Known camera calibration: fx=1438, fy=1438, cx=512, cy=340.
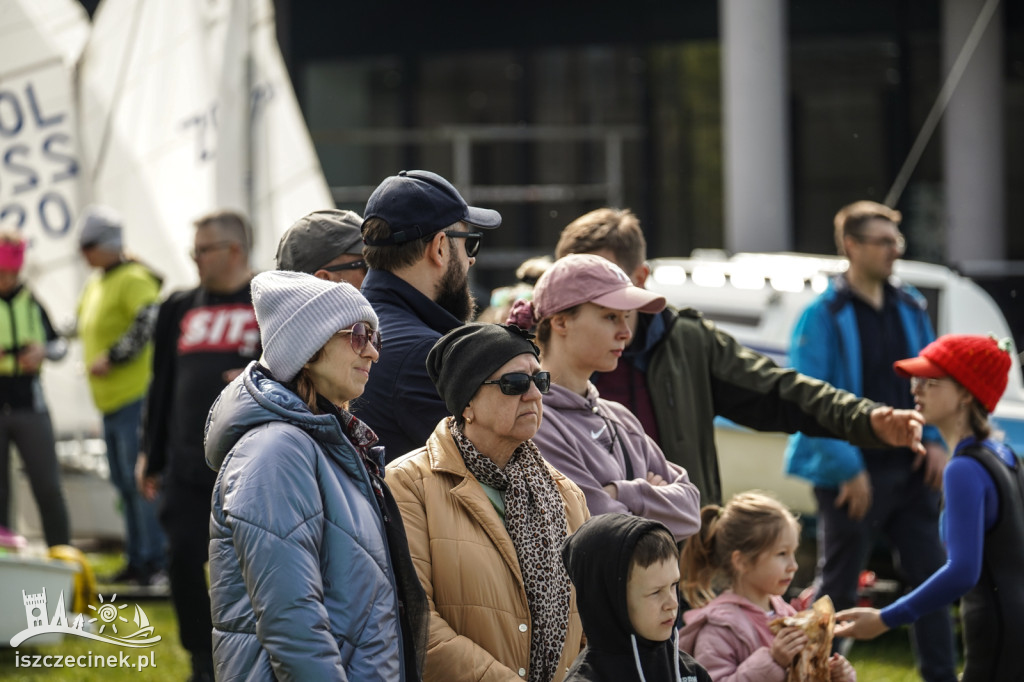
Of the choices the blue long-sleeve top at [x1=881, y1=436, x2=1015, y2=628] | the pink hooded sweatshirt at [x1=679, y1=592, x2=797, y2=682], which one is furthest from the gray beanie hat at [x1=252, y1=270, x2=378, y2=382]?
the blue long-sleeve top at [x1=881, y1=436, x2=1015, y2=628]

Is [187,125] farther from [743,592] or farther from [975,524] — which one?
[975,524]

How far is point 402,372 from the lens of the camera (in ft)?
11.6

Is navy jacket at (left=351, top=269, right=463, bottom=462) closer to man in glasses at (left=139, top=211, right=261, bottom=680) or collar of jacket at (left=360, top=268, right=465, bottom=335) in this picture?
collar of jacket at (left=360, top=268, right=465, bottom=335)

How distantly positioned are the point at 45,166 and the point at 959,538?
7.50 meters

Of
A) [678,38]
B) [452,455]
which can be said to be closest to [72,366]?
[452,455]

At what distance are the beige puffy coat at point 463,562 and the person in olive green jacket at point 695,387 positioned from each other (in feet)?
4.06

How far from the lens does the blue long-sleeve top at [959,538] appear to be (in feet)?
13.2

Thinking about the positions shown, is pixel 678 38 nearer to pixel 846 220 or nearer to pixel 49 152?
pixel 49 152

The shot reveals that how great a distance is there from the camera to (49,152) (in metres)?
9.87

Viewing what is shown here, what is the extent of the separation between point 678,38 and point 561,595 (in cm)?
1532

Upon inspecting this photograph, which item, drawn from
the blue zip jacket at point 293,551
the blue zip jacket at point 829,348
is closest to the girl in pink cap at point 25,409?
the blue zip jacket at point 829,348

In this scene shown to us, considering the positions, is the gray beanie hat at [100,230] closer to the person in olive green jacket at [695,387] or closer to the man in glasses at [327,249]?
the man in glasses at [327,249]

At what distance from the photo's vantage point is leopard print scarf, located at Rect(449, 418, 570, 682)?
320 centimetres

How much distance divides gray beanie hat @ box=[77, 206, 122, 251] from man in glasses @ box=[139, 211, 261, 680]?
1.94 m
